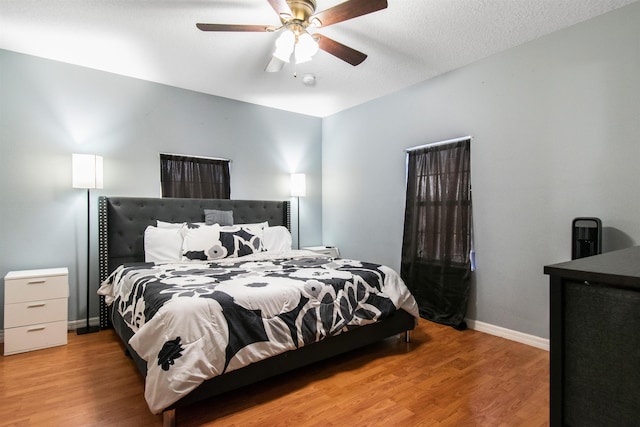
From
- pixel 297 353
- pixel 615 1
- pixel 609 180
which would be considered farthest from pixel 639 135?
pixel 297 353

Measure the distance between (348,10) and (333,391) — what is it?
2369mm

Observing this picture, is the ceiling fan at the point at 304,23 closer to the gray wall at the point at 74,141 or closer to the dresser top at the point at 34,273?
the gray wall at the point at 74,141

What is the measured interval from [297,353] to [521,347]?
1982 mm

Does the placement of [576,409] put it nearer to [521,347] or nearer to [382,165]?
[521,347]

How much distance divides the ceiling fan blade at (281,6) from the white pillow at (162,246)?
91.7 inches

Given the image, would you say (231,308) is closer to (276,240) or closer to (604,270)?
(604,270)

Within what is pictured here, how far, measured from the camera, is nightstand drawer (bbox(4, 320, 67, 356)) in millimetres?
2707

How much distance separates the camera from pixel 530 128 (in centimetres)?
290

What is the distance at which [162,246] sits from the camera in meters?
3.32

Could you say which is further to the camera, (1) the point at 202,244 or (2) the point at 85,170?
(1) the point at 202,244

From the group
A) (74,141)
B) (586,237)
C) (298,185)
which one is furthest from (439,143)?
(74,141)

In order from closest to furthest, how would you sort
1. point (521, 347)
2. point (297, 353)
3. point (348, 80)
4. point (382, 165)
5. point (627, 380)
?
point (627, 380), point (297, 353), point (521, 347), point (348, 80), point (382, 165)

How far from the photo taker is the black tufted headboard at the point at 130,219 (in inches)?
130

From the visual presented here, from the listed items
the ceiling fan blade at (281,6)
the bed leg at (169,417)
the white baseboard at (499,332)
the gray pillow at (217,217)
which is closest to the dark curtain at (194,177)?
the gray pillow at (217,217)
